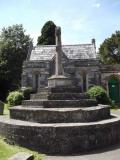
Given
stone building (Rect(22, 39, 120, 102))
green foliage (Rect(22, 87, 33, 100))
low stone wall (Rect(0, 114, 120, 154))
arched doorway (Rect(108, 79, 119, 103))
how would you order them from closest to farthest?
low stone wall (Rect(0, 114, 120, 154))
green foliage (Rect(22, 87, 33, 100))
stone building (Rect(22, 39, 120, 102))
arched doorway (Rect(108, 79, 119, 103))

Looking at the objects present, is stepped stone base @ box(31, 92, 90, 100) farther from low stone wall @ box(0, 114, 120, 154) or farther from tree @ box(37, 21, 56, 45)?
tree @ box(37, 21, 56, 45)

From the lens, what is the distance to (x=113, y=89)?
3391 centimetres

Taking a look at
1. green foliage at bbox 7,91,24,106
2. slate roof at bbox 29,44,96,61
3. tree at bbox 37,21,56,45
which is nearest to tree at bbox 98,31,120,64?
tree at bbox 37,21,56,45

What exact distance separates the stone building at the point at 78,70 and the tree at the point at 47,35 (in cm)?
1213

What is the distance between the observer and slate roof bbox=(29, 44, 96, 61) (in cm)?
3352

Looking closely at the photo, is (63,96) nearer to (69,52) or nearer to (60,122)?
(60,122)

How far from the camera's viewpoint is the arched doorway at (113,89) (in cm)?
3372

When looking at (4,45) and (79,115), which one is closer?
(79,115)

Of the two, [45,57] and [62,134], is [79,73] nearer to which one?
[45,57]

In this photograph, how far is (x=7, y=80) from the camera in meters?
41.5

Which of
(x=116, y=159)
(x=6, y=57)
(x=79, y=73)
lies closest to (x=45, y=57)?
(x=79, y=73)

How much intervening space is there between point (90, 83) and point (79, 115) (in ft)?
67.2

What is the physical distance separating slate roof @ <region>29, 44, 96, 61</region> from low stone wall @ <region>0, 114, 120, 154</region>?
22513 mm

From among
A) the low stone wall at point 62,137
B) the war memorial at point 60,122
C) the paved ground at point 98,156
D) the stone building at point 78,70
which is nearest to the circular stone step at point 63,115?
the war memorial at point 60,122
